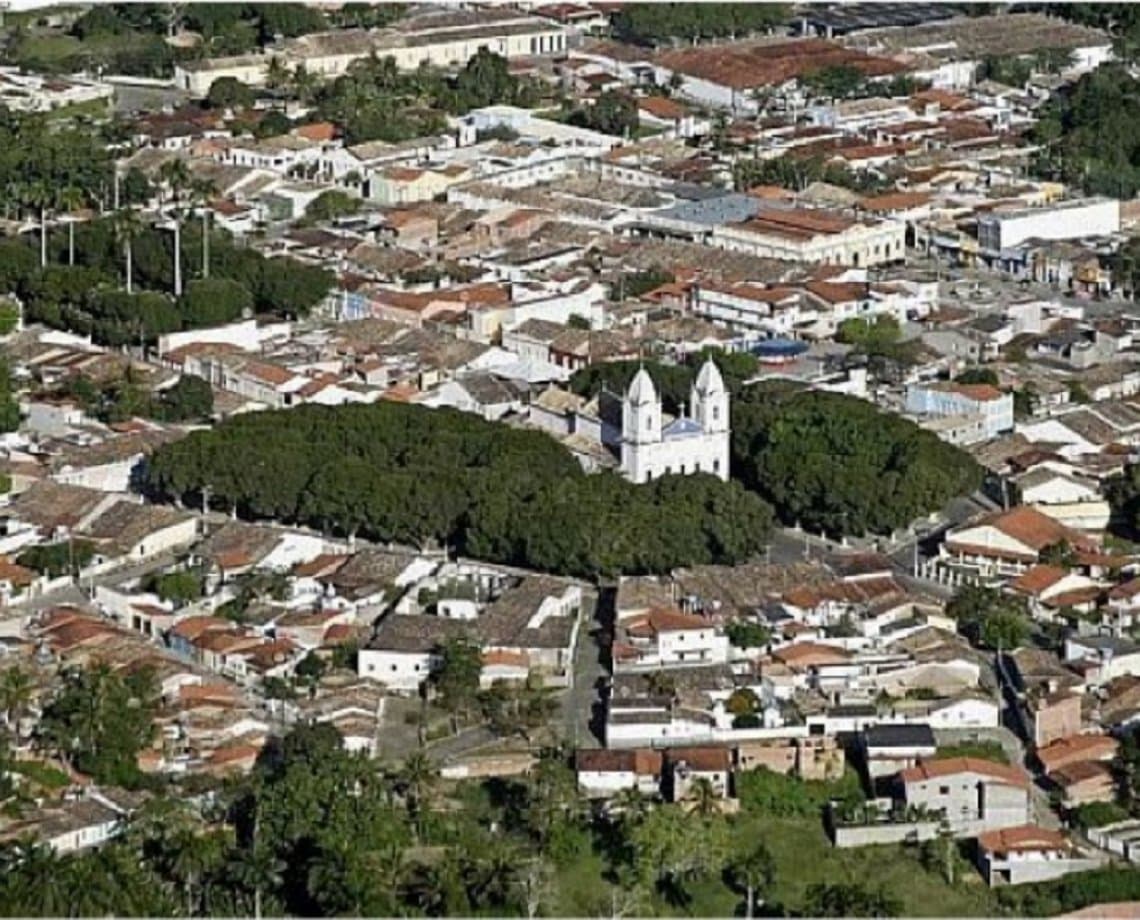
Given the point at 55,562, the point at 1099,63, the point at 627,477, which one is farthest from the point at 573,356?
the point at 1099,63

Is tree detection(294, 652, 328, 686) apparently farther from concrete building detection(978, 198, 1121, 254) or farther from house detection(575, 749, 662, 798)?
concrete building detection(978, 198, 1121, 254)

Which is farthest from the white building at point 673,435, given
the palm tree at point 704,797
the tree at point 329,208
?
the tree at point 329,208

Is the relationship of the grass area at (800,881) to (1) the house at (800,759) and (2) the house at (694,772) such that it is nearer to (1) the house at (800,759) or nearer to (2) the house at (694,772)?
(2) the house at (694,772)

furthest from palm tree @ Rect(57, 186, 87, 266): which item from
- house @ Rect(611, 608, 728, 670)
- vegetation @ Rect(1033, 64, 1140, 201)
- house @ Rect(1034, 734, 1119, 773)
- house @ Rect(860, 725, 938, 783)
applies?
house @ Rect(1034, 734, 1119, 773)

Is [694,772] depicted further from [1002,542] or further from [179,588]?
[1002,542]

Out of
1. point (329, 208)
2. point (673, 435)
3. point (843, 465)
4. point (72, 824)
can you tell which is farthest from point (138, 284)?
point (72, 824)
